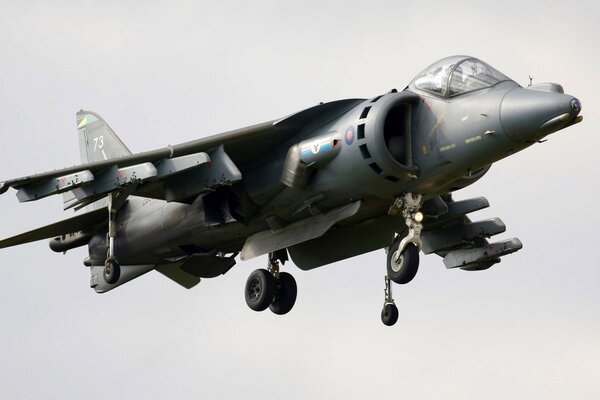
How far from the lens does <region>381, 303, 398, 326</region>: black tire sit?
33062mm

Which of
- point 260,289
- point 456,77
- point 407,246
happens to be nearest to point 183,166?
point 260,289

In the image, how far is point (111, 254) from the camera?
32.5 metres

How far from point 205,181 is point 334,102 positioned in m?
2.65

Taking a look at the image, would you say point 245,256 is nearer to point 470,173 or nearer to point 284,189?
point 284,189

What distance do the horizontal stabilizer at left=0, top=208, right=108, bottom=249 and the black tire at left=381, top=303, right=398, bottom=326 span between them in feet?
19.2

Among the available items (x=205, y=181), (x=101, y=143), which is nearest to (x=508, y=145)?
(x=205, y=181)

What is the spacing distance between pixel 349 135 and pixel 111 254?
5.45 metres

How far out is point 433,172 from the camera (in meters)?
29.6

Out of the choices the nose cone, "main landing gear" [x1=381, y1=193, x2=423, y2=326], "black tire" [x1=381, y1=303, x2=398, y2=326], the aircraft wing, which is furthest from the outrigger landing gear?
the nose cone

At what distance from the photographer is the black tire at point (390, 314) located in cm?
3306

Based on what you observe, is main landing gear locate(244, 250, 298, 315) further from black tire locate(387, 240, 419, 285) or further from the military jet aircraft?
black tire locate(387, 240, 419, 285)

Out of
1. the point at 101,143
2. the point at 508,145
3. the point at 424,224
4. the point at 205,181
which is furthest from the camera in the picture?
the point at 101,143

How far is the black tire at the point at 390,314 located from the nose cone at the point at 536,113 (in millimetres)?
5339

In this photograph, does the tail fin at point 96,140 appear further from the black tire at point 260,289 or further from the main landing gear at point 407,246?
the main landing gear at point 407,246
